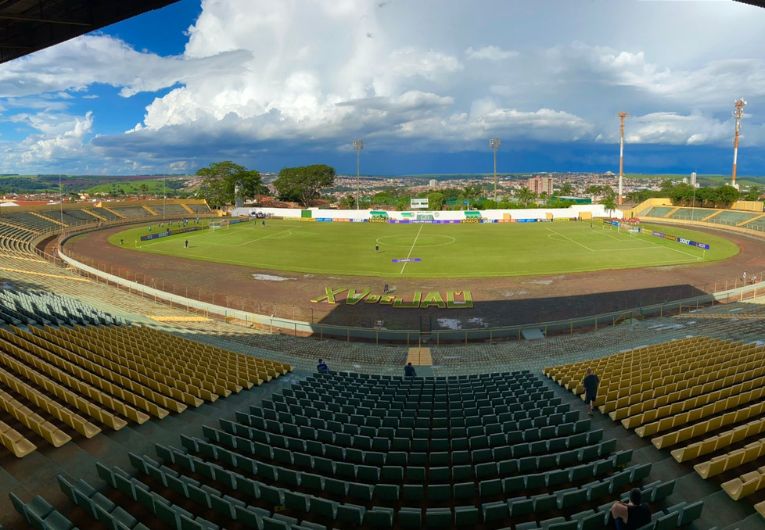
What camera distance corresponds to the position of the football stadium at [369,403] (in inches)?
330

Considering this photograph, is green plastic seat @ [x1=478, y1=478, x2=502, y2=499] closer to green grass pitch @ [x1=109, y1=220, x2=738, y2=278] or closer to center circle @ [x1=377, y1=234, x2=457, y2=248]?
green grass pitch @ [x1=109, y1=220, x2=738, y2=278]

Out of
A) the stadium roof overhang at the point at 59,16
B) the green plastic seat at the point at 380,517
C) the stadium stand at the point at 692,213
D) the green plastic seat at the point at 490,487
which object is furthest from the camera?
the stadium stand at the point at 692,213

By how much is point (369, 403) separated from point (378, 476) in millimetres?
5191

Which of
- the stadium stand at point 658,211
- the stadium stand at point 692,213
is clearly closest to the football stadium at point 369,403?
the stadium stand at point 692,213

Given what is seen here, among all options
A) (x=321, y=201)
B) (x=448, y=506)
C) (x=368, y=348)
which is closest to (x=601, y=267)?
(x=368, y=348)

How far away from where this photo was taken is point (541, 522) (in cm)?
786

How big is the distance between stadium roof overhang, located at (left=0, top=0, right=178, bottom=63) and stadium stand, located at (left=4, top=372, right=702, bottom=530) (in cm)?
1336

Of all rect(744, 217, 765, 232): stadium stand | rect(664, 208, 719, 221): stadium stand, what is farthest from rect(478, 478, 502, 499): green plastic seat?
rect(664, 208, 719, 221): stadium stand

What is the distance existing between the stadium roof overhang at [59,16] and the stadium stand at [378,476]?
13.4 metres

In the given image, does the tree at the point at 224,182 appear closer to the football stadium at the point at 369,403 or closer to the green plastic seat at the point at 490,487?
the football stadium at the point at 369,403

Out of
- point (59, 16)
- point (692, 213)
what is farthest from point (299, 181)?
point (59, 16)

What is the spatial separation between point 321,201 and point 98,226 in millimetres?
97838

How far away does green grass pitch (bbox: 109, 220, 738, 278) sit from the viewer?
53.6m

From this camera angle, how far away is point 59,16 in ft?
48.5
